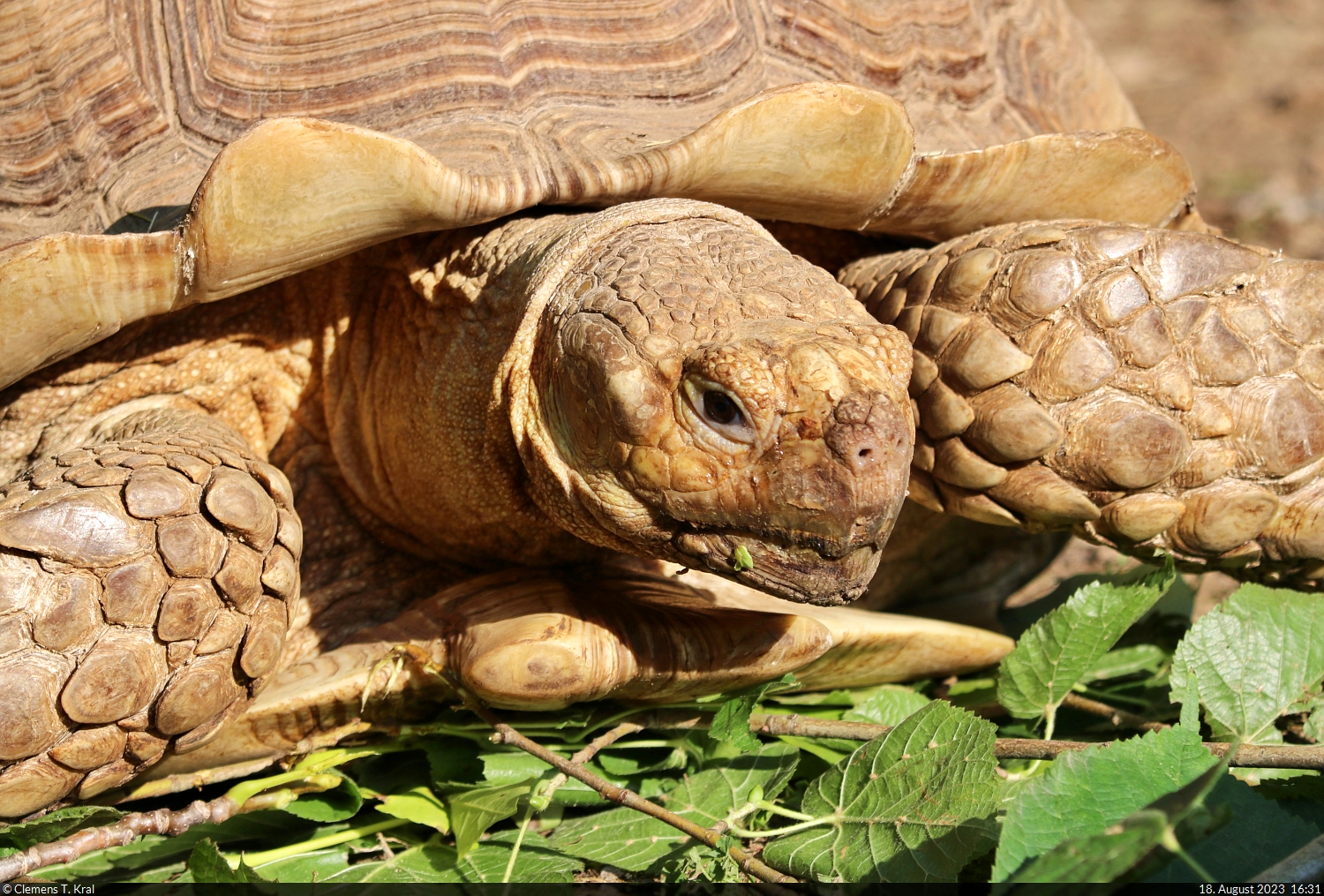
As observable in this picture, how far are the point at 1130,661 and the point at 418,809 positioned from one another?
1732 millimetres

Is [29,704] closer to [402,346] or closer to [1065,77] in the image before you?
[402,346]

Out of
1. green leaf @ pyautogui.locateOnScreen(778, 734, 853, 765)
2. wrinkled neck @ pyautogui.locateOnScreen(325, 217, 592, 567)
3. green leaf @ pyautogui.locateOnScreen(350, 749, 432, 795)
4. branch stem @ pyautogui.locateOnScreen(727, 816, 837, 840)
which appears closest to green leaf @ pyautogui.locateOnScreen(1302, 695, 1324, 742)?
green leaf @ pyautogui.locateOnScreen(778, 734, 853, 765)

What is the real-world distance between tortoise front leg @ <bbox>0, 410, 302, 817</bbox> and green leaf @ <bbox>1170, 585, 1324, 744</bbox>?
1.79 metres

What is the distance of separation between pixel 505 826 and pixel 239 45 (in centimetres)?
172

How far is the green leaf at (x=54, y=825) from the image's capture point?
1.91 metres

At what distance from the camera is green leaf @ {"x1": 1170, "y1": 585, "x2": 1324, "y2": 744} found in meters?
2.14

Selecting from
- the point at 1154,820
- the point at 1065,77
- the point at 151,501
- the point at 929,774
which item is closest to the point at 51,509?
the point at 151,501

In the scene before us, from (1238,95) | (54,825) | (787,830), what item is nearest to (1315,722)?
(787,830)

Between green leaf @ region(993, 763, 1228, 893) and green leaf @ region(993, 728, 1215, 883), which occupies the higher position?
green leaf @ region(993, 763, 1228, 893)

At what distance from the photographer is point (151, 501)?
1.89m

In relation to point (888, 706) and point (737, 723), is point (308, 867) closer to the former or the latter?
point (737, 723)

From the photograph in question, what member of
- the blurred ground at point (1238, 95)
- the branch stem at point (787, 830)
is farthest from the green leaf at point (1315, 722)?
the blurred ground at point (1238, 95)

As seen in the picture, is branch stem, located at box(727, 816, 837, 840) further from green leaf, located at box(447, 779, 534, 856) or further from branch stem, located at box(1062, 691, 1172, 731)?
branch stem, located at box(1062, 691, 1172, 731)

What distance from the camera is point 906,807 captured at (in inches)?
73.0
